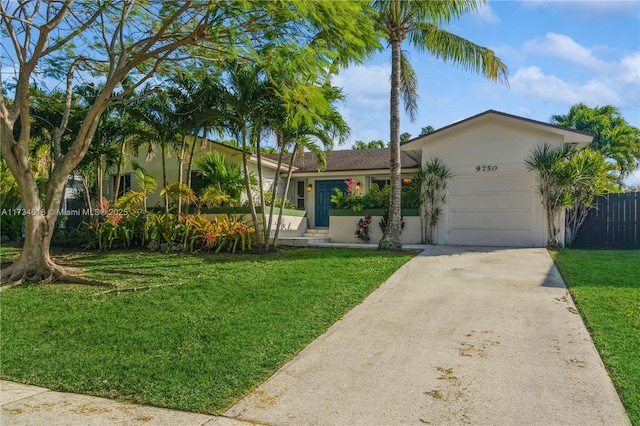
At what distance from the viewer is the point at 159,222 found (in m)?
13.0

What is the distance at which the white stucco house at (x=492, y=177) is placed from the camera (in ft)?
43.2

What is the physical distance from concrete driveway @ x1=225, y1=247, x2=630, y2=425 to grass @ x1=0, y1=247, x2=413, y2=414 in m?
0.35

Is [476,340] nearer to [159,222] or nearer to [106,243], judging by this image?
[159,222]

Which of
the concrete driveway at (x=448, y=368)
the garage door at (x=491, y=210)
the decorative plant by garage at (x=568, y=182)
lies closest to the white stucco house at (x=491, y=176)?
the garage door at (x=491, y=210)

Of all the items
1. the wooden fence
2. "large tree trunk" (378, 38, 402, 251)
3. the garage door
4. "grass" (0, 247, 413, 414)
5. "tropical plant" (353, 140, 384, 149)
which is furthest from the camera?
"tropical plant" (353, 140, 384, 149)

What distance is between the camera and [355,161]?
1967 centimetres

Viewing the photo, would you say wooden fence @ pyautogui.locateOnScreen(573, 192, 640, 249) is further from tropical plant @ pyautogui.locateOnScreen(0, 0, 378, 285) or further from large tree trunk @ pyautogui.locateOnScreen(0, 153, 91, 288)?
large tree trunk @ pyautogui.locateOnScreen(0, 153, 91, 288)

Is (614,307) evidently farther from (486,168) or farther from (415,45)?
(415,45)

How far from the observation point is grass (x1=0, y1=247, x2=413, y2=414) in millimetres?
4230

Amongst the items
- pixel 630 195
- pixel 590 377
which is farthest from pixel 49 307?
pixel 630 195

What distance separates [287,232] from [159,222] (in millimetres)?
4927

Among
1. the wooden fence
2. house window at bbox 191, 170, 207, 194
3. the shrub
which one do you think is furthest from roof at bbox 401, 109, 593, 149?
house window at bbox 191, 170, 207, 194

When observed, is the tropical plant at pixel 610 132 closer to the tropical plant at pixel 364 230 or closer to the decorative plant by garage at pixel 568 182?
the decorative plant by garage at pixel 568 182

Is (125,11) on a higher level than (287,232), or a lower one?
higher
